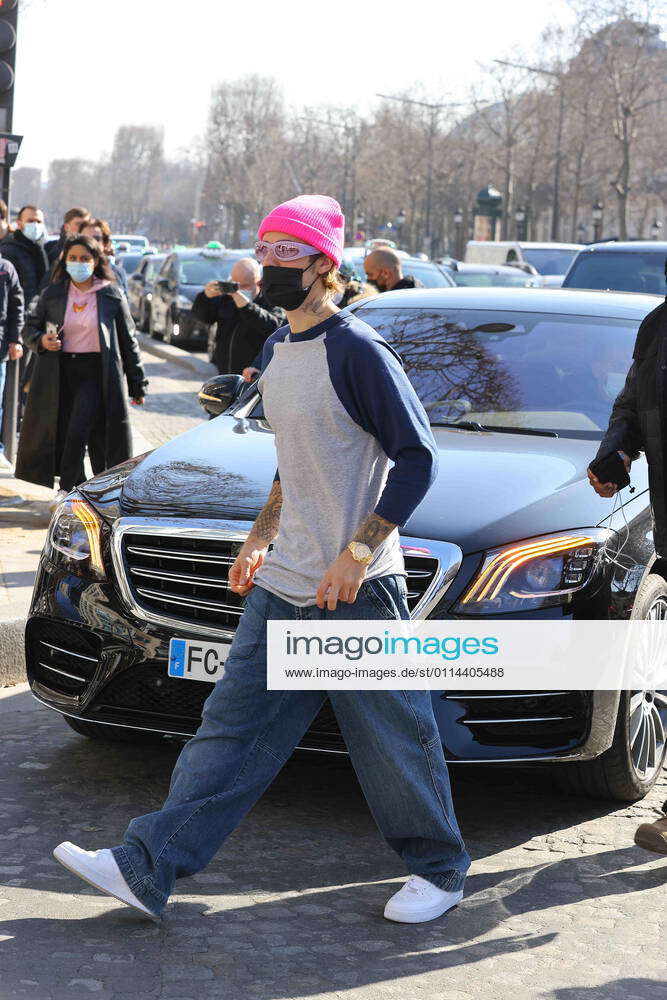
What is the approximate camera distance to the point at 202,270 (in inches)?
1060

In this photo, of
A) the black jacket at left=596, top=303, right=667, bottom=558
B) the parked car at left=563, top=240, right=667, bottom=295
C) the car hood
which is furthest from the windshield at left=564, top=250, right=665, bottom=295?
the black jacket at left=596, top=303, right=667, bottom=558

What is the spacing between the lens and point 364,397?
3.65m

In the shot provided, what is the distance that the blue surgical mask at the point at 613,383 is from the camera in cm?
588

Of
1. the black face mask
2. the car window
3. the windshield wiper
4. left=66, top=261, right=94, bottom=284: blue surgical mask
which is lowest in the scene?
the windshield wiper

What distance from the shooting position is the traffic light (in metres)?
10.3

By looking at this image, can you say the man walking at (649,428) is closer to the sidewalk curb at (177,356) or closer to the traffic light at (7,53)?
the traffic light at (7,53)

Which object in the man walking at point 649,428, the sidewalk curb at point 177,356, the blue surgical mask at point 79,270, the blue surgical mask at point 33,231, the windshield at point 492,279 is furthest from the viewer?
the windshield at point 492,279

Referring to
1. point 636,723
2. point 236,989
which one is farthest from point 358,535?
point 636,723

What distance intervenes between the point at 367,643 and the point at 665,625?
1.62m

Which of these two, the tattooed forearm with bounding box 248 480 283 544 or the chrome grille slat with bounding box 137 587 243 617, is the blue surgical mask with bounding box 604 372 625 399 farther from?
the tattooed forearm with bounding box 248 480 283 544

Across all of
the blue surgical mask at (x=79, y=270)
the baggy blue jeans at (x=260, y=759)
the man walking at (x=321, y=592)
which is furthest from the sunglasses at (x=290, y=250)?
the blue surgical mask at (x=79, y=270)

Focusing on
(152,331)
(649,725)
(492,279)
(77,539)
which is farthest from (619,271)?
(152,331)

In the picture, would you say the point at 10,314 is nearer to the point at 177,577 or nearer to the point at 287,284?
the point at 177,577

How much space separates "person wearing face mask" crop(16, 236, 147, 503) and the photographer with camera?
909 millimetres
